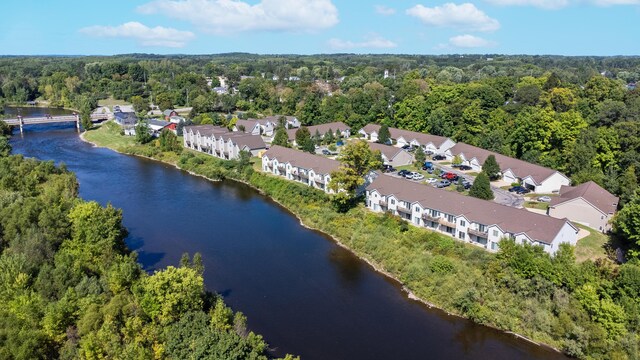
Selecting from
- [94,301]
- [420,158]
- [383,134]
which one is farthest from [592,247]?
[383,134]

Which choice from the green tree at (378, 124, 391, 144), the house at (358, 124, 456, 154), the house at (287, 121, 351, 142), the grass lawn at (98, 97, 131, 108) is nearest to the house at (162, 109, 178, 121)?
the grass lawn at (98, 97, 131, 108)

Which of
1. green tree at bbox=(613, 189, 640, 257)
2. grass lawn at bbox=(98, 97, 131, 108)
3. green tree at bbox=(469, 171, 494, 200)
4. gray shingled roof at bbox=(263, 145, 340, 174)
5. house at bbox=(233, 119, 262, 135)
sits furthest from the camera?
grass lawn at bbox=(98, 97, 131, 108)

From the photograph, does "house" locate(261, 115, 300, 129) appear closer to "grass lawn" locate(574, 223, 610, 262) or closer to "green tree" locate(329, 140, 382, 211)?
"green tree" locate(329, 140, 382, 211)

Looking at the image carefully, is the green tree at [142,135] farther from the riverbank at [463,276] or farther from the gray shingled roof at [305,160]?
the riverbank at [463,276]

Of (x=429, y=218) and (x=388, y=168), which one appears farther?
(x=388, y=168)

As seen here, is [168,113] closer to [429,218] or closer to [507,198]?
[429,218]

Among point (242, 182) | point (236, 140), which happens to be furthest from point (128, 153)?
point (242, 182)
